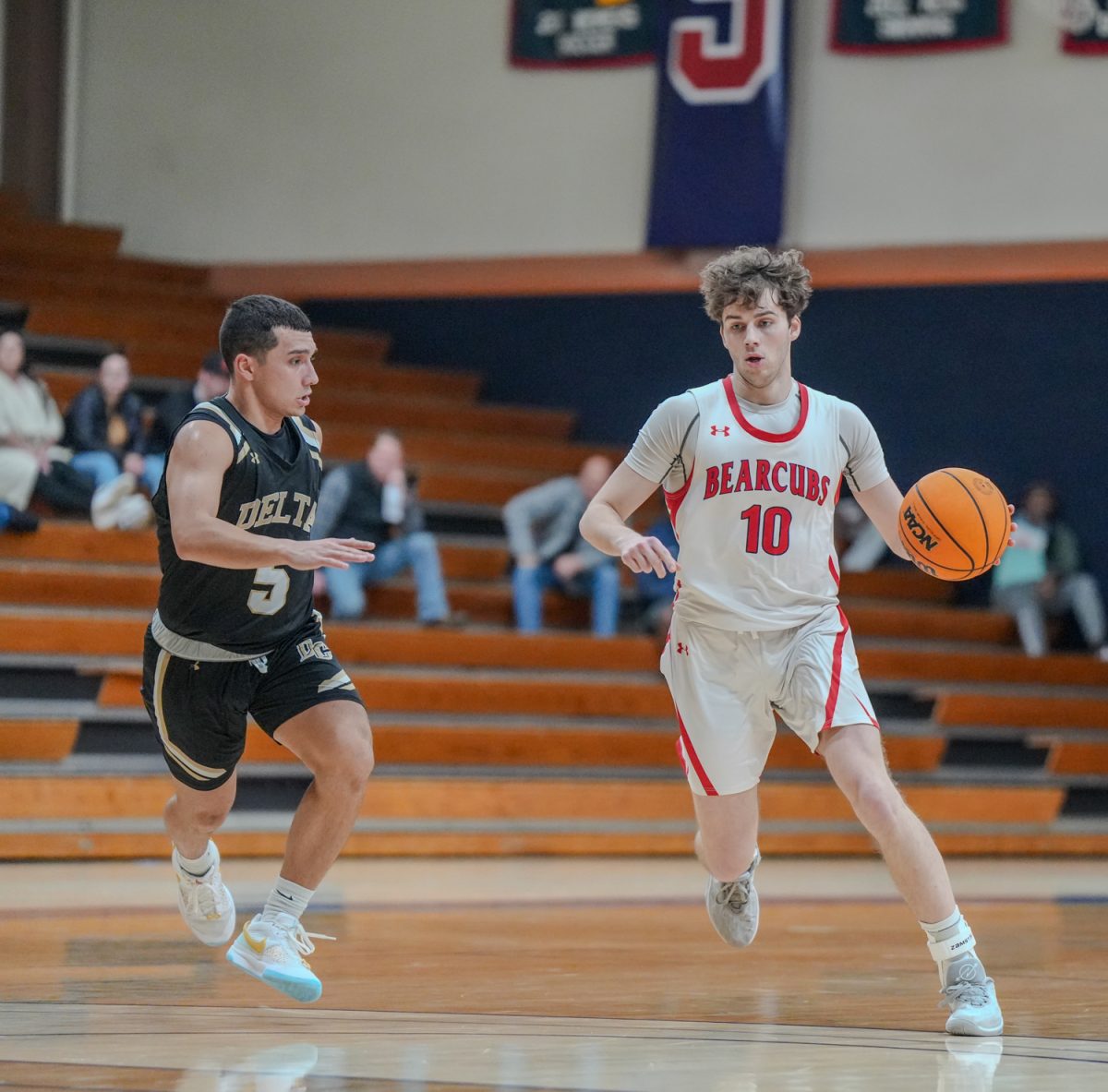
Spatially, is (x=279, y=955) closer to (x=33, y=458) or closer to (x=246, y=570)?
(x=246, y=570)

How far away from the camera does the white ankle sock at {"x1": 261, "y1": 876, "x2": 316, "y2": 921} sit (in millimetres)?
4570

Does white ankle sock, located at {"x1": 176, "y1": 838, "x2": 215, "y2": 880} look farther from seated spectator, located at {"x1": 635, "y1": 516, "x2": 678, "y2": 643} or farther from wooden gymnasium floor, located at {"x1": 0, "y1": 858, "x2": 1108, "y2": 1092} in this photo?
seated spectator, located at {"x1": 635, "y1": 516, "x2": 678, "y2": 643}

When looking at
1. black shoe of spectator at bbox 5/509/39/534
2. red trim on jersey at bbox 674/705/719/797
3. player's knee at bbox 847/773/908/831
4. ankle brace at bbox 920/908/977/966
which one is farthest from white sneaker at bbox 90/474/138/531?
ankle brace at bbox 920/908/977/966

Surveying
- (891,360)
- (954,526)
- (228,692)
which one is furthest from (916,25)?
(228,692)

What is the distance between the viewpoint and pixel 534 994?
477 cm

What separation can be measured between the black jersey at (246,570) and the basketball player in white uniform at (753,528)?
0.75m

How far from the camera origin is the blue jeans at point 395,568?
33.3ft

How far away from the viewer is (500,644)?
10.2m

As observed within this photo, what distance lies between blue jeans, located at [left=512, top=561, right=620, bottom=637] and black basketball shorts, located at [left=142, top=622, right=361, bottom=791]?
5750mm

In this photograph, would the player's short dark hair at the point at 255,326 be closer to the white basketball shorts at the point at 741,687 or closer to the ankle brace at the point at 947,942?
the white basketball shorts at the point at 741,687

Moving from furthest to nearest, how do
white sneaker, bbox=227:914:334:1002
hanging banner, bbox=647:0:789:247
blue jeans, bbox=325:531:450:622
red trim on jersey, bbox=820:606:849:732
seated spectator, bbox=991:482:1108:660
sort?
seated spectator, bbox=991:482:1108:660 → hanging banner, bbox=647:0:789:247 → blue jeans, bbox=325:531:450:622 → red trim on jersey, bbox=820:606:849:732 → white sneaker, bbox=227:914:334:1002

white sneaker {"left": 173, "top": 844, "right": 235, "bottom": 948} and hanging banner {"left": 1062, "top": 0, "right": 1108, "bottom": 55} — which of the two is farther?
hanging banner {"left": 1062, "top": 0, "right": 1108, "bottom": 55}

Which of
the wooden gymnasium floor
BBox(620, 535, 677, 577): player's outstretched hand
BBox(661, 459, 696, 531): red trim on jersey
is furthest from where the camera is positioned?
BBox(661, 459, 696, 531): red trim on jersey

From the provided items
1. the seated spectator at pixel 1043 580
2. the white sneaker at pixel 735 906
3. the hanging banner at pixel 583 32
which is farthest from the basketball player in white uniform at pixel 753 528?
the seated spectator at pixel 1043 580
